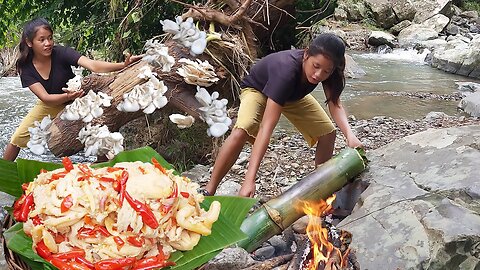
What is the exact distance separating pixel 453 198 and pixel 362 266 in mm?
741

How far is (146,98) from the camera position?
13.4ft

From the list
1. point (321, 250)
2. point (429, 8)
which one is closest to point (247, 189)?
point (321, 250)

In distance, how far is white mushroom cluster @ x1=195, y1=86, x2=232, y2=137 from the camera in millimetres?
4125

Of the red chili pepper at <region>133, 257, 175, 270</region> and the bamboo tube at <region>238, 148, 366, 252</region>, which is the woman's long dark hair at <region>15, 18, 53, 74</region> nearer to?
the bamboo tube at <region>238, 148, 366, 252</region>

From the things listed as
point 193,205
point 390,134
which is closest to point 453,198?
point 193,205

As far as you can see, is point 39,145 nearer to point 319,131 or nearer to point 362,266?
point 319,131

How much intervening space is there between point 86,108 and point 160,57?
72cm

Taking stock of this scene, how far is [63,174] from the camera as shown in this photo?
168 cm

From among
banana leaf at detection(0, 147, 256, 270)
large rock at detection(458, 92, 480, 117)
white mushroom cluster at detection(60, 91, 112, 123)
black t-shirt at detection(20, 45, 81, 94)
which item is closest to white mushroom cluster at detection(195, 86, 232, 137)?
white mushroom cluster at detection(60, 91, 112, 123)

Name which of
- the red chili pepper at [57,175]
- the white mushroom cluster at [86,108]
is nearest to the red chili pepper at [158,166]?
the red chili pepper at [57,175]

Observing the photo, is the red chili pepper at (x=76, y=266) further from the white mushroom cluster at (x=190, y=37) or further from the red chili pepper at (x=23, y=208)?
the white mushroom cluster at (x=190, y=37)

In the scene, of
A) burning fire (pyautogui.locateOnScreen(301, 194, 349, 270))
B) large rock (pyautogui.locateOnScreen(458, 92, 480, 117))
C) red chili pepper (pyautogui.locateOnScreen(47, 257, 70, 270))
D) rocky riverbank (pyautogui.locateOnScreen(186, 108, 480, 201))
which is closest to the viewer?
red chili pepper (pyautogui.locateOnScreen(47, 257, 70, 270))

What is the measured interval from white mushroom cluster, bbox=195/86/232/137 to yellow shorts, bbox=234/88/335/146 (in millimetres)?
221

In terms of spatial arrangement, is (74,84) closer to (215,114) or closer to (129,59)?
(129,59)
